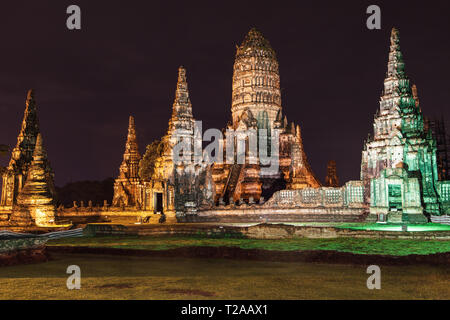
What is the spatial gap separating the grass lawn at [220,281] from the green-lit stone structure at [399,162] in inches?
558

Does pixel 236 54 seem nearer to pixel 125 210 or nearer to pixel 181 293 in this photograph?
pixel 125 210

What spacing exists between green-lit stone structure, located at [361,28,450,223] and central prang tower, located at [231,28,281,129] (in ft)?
49.1

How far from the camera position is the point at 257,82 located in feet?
154

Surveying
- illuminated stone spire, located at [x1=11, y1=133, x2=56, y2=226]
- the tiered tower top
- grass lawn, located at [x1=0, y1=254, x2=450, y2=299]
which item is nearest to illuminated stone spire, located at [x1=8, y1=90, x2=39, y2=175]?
illuminated stone spire, located at [x1=11, y1=133, x2=56, y2=226]

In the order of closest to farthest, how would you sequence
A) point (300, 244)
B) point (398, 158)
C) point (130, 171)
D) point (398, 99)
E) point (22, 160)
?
point (300, 244) → point (398, 158) → point (398, 99) → point (22, 160) → point (130, 171)

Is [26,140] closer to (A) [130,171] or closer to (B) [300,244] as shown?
(A) [130,171]

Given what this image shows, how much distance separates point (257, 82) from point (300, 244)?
33.1m

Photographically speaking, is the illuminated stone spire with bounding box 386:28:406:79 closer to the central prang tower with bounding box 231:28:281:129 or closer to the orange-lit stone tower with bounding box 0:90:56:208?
the central prang tower with bounding box 231:28:281:129

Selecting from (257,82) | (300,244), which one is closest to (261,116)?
(257,82)

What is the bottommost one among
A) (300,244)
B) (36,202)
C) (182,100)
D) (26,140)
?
(300,244)

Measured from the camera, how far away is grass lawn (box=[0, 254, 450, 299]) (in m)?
8.88

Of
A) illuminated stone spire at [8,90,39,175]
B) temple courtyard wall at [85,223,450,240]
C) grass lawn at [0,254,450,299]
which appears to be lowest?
grass lawn at [0,254,450,299]

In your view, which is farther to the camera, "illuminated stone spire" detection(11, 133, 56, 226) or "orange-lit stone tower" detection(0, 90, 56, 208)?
"orange-lit stone tower" detection(0, 90, 56, 208)

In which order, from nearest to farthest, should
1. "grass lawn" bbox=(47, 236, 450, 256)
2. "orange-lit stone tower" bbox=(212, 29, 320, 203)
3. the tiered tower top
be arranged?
"grass lawn" bbox=(47, 236, 450, 256)
the tiered tower top
"orange-lit stone tower" bbox=(212, 29, 320, 203)
